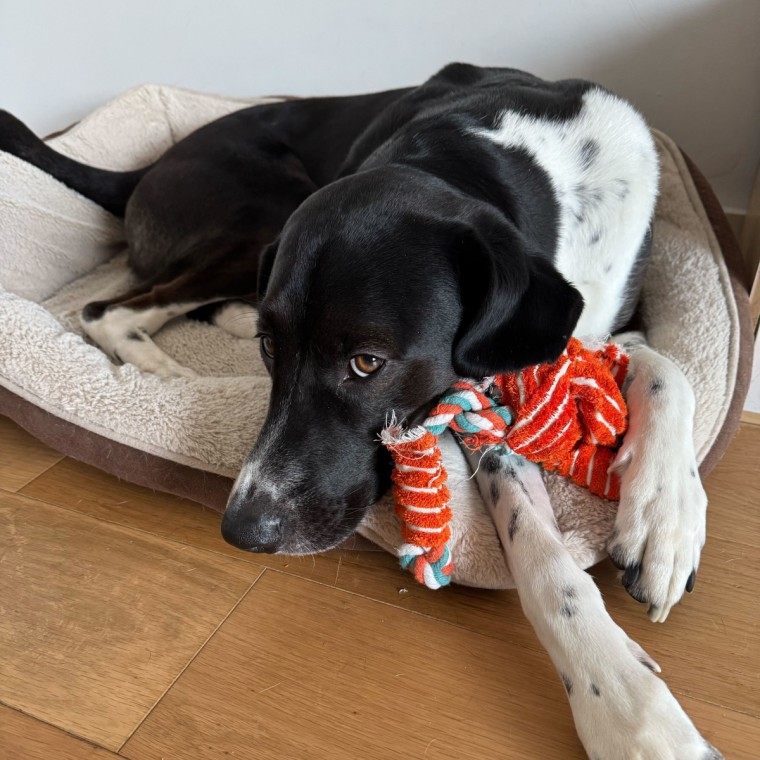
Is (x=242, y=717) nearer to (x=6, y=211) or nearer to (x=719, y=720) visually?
(x=719, y=720)

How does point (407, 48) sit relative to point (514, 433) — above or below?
above

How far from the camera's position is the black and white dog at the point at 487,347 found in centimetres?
133

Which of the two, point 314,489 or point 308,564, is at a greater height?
point 314,489

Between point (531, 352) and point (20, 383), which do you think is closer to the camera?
point (531, 352)

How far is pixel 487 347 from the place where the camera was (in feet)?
4.58

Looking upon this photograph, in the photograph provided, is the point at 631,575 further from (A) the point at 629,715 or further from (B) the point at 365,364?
(B) the point at 365,364

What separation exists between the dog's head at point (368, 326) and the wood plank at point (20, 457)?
898 mm

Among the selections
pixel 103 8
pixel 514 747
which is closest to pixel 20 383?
pixel 514 747

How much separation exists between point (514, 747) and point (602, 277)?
1113mm

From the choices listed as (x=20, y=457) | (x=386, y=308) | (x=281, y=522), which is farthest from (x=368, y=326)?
(x=20, y=457)

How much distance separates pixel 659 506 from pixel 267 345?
839 mm

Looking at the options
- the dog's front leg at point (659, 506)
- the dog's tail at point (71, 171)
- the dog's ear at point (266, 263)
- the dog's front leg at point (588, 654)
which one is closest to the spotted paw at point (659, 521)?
the dog's front leg at point (659, 506)

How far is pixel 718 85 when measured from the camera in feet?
9.14

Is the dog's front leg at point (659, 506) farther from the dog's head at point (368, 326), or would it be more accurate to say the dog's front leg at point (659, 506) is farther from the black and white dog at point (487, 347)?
the dog's head at point (368, 326)
